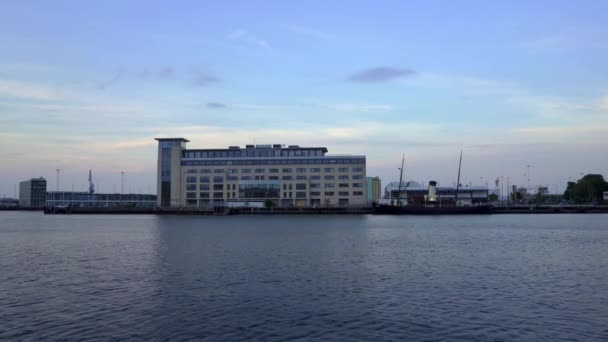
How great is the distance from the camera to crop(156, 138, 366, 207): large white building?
18138 cm

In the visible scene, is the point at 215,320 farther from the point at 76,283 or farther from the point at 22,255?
the point at 22,255

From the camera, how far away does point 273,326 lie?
862 inches

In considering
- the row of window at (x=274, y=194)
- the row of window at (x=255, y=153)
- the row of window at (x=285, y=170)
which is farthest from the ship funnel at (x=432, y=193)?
the row of window at (x=255, y=153)

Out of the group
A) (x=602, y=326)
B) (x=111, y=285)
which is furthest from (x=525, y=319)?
(x=111, y=285)

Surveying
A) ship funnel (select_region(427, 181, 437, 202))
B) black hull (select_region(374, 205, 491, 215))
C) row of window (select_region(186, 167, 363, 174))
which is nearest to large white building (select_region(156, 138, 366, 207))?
row of window (select_region(186, 167, 363, 174))

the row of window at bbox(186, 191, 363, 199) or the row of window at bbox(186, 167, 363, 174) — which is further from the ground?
the row of window at bbox(186, 167, 363, 174)

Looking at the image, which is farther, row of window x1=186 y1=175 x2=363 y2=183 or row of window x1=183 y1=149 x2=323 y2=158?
row of window x1=183 y1=149 x2=323 y2=158

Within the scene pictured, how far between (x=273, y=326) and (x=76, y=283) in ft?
51.9

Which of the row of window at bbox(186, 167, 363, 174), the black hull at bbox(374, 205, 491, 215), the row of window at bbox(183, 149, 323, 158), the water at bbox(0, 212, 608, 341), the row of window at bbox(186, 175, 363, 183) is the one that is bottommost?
the water at bbox(0, 212, 608, 341)

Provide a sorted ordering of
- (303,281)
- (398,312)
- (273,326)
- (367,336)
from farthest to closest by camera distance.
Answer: (303,281) < (398,312) < (273,326) < (367,336)

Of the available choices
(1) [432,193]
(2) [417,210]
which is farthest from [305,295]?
(1) [432,193]

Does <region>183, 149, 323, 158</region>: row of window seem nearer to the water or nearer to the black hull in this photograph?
the black hull

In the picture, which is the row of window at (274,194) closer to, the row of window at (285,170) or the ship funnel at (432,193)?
the row of window at (285,170)

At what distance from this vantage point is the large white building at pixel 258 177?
595 ft
